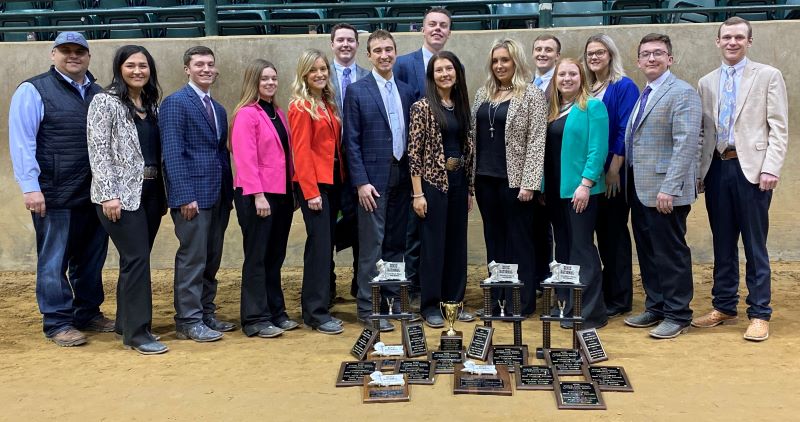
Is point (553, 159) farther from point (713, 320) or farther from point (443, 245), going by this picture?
point (713, 320)

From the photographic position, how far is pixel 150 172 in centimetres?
505

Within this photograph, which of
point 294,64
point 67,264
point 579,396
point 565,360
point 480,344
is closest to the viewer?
point 579,396

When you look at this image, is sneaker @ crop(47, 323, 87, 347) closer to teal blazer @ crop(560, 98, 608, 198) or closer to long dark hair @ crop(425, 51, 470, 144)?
long dark hair @ crop(425, 51, 470, 144)

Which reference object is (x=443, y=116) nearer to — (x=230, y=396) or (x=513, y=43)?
(x=513, y=43)

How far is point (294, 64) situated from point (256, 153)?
2447mm

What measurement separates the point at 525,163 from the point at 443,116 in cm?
66

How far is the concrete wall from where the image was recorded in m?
7.13

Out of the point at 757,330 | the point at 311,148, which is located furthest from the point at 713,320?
the point at 311,148

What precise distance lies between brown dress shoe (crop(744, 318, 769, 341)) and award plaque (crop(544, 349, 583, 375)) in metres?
1.32

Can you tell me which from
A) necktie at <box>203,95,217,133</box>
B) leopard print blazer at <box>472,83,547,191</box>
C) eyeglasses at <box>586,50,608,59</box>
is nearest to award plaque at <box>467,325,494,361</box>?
leopard print blazer at <box>472,83,547,191</box>

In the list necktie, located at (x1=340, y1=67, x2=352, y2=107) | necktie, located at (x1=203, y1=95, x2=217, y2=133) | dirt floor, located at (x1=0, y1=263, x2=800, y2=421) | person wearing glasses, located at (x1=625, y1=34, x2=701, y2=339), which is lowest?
dirt floor, located at (x1=0, y1=263, x2=800, y2=421)

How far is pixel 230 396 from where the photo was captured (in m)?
4.12

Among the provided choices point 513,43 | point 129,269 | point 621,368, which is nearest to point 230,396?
point 129,269

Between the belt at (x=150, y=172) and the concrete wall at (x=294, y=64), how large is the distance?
2.44 m
